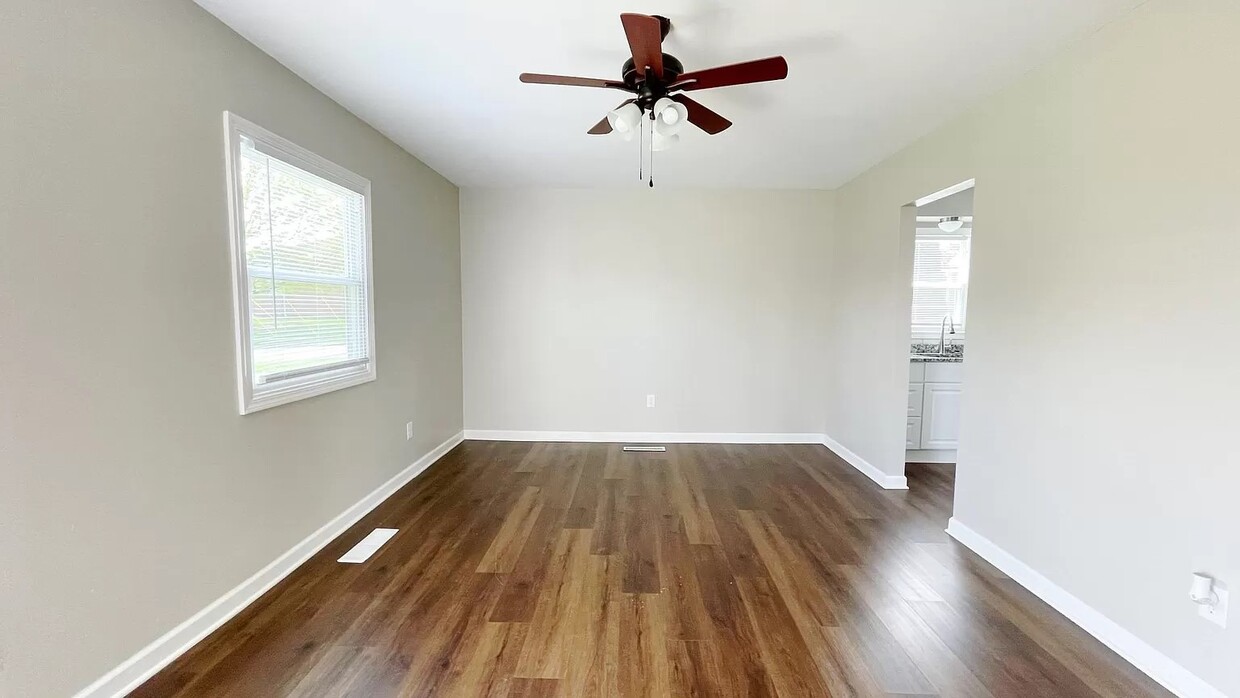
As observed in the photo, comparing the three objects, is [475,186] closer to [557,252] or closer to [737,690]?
[557,252]

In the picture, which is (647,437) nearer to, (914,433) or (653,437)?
(653,437)

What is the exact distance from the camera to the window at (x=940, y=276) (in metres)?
4.57

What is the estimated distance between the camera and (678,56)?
220 cm

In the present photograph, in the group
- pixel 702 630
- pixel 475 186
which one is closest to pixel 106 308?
pixel 702 630

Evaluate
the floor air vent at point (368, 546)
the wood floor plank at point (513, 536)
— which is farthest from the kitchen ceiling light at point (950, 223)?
the floor air vent at point (368, 546)

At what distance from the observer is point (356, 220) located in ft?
9.83

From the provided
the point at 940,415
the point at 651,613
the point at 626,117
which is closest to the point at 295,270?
the point at 626,117

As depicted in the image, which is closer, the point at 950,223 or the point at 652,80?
the point at 652,80

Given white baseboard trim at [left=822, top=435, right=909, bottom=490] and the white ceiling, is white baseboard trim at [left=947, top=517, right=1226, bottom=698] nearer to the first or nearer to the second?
white baseboard trim at [left=822, top=435, right=909, bottom=490]

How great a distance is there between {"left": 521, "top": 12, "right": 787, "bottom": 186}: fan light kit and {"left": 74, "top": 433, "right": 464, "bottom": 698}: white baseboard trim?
2.53 meters

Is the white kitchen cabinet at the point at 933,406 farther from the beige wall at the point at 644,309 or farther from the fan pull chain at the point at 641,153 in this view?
the fan pull chain at the point at 641,153

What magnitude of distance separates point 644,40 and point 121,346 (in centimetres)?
208

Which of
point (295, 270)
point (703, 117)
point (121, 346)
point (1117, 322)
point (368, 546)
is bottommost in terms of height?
point (368, 546)

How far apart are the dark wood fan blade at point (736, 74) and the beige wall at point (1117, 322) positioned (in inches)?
53.6
